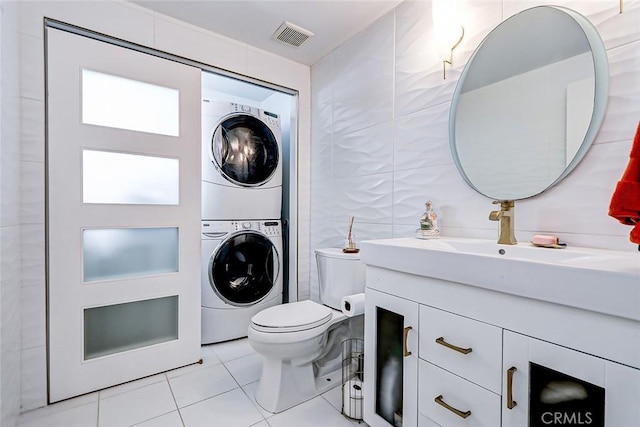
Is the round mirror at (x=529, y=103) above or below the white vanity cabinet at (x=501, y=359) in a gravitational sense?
above

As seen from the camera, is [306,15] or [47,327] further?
[306,15]

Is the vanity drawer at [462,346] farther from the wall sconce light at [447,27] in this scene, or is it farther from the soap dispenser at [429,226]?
the wall sconce light at [447,27]

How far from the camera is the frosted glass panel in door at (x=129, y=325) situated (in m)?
1.69

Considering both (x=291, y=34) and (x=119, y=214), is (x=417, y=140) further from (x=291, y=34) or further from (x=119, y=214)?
(x=119, y=214)

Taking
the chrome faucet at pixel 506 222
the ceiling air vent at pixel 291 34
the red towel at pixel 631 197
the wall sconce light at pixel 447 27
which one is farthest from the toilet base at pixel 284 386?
the ceiling air vent at pixel 291 34

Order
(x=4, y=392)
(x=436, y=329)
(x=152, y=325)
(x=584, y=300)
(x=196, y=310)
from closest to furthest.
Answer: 1. (x=584, y=300)
2. (x=436, y=329)
3. (x=4, y=392)
4. (x=152, y=325)
5. (x=196, y=310)

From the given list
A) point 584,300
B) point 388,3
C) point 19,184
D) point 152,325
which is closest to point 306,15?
point 388,3

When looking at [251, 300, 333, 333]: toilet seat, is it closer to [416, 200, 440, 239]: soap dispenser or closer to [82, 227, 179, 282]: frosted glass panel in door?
[416, 200, 440, 239]: soap dispenser

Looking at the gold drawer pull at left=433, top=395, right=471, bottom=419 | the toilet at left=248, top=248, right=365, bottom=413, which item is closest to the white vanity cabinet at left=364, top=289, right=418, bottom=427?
the gold drawer pull at left=433, top=395, right=471, bottom=419

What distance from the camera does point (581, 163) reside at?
1.09 metres

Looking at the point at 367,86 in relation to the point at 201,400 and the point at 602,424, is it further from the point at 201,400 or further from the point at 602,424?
the point at 201,400

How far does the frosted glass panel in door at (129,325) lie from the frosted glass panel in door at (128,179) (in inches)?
24.8

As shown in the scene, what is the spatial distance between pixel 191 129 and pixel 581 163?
6.64 feet

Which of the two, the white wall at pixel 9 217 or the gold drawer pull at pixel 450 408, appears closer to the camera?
the gold drawer pull at pixel 450 408
